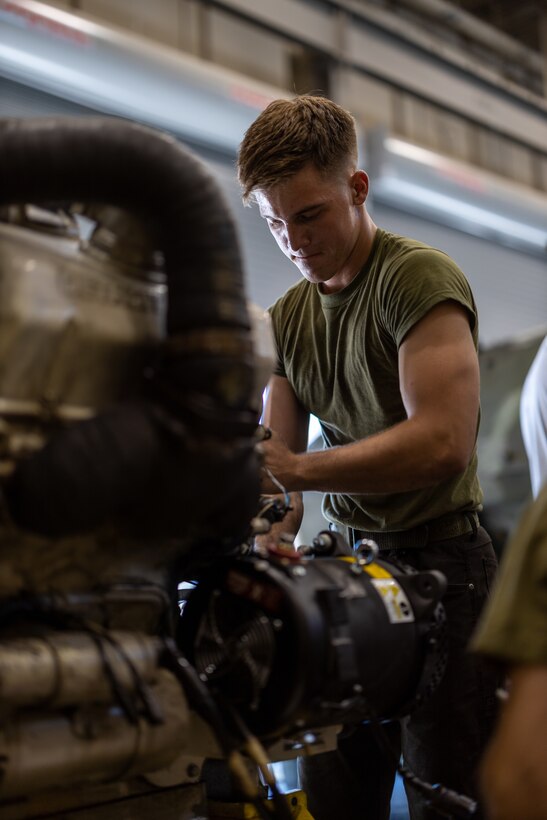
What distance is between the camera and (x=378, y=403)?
181 cm

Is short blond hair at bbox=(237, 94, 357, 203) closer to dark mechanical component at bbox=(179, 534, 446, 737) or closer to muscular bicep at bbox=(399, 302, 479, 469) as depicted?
muscular bicep at bbox=(399, 302, 479, 469)

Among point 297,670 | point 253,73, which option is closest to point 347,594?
point 297,670

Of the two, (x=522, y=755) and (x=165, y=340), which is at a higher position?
(x=165, y=340)

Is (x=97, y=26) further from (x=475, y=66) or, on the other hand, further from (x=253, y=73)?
(x=475, y=66)

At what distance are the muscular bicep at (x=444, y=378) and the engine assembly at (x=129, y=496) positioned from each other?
440 millimetres

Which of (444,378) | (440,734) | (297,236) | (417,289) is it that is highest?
(297,236)

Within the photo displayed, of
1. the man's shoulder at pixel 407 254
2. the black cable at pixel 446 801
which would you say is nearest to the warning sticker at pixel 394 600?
the black cable at pixel 446 801

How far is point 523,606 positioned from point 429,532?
0.95 m

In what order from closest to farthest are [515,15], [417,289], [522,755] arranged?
[522,755] → [417,289] → [515,15]

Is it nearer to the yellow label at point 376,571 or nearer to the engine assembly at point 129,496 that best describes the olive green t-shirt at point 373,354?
the yellow label at point 376,571

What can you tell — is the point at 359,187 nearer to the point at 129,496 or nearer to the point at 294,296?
the point at 294,296

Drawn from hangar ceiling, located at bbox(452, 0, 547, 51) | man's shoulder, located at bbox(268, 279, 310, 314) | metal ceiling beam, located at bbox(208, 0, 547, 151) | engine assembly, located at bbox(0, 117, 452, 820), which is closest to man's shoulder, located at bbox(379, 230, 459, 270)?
man's shoulder, located at bbox(268, 279, 310, 314)

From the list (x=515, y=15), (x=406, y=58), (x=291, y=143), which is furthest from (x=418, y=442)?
(x=515, y=15)

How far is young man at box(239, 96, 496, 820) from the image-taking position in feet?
5.25
